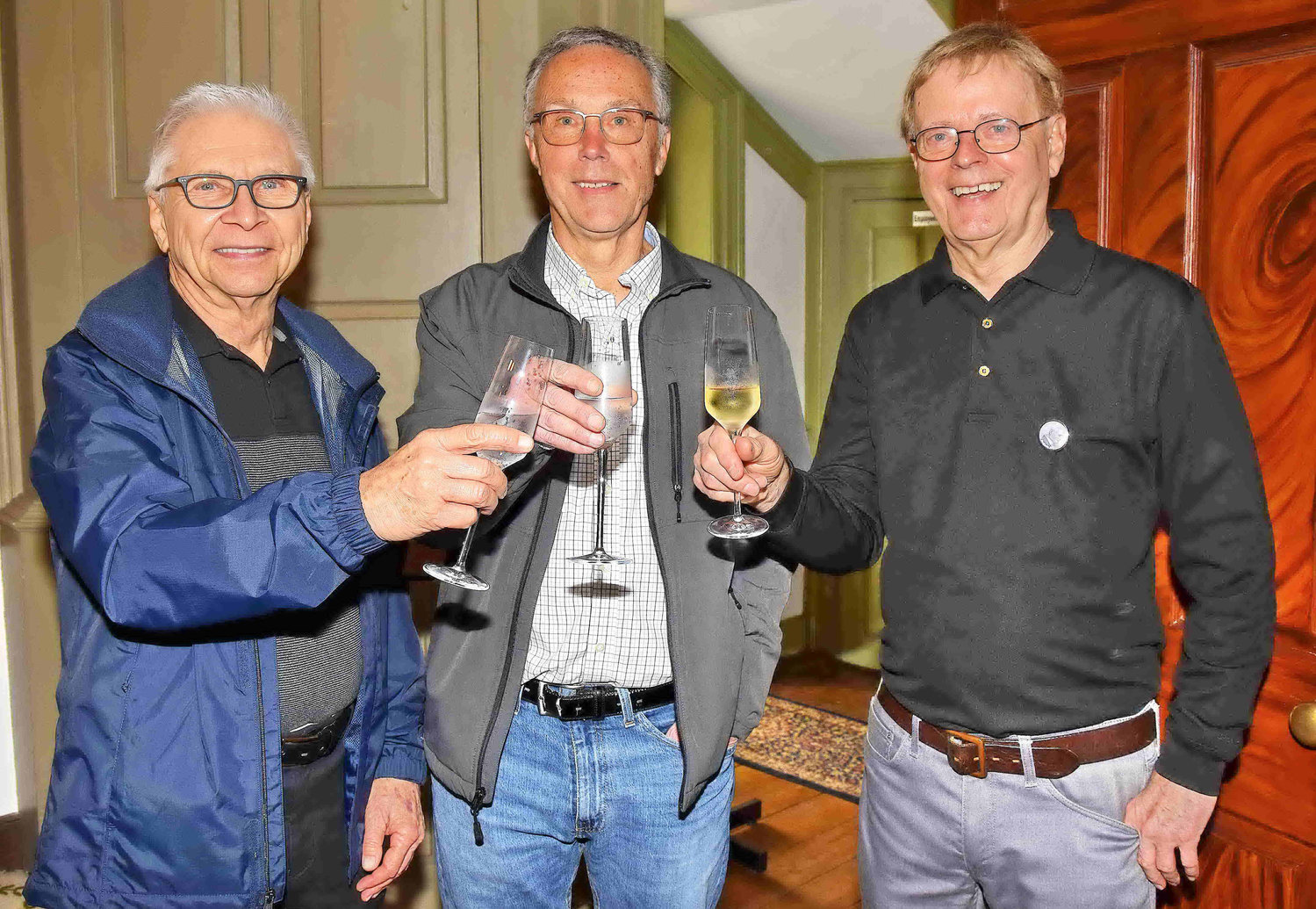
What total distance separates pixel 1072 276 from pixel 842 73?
3.97 m

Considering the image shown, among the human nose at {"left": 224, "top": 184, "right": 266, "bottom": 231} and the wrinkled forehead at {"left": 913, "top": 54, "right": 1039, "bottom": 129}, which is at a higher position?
the wrinkled forehead at {"left": 913, "top": 54, "right": 1039, "bottom": 129}

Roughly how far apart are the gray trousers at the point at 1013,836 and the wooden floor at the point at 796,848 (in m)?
1.85

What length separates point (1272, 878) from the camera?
74.8 inches

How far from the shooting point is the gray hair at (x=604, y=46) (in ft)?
6.33

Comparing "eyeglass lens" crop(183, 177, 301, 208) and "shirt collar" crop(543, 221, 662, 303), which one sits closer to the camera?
"eyeglass lens" crop(183, 177, 301, 208)

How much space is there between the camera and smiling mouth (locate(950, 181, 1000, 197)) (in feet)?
5.60

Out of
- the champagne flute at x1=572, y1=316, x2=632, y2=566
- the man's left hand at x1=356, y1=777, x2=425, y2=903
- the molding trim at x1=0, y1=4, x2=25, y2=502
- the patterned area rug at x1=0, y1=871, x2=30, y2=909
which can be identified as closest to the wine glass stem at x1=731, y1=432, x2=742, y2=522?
the champagne flute at x1=572, y1=316, x2=632, y2=566

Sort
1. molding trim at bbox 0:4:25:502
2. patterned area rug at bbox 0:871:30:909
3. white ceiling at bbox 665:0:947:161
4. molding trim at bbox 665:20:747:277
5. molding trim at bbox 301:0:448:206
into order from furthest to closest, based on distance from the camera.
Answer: molding trim at bbox 665:20:747:277
white ceiling at bbox 665:0:947:161
patterned area rug at bbox 0:871:30:909
molding trim at bbox 0:4:25:502
molding trim at bbox 301:0:448:206

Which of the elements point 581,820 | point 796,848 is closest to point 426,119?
point 581,820

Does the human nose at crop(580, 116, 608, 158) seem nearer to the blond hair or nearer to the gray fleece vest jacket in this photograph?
the gray fleece vest jacket

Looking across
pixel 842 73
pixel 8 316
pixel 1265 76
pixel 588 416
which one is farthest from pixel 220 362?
pixel 842 73

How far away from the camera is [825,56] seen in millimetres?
5219

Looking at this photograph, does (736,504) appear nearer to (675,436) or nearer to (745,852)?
(675,436)

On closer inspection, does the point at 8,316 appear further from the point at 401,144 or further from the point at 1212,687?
the point at 1212,687
